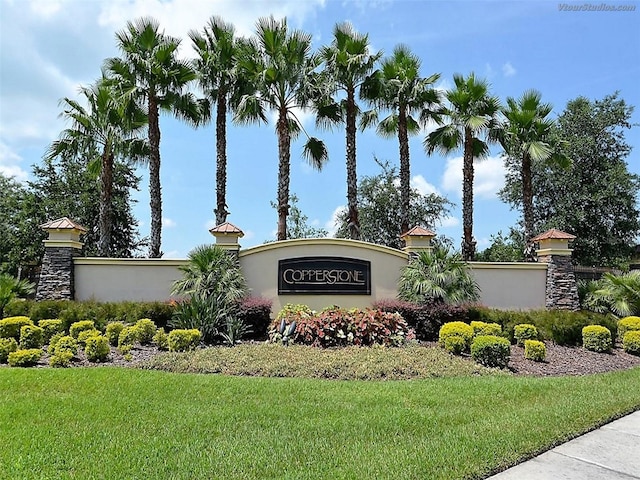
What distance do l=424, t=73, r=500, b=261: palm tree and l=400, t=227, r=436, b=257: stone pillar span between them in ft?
10.7

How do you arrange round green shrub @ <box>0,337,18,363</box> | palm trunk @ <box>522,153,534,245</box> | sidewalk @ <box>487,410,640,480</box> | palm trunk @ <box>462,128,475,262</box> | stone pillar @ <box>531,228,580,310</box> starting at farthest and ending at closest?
palm trunk @ <box>462,128,475,262</box>
palm trunk @ <box>522,153,534,245</box>
stone pillar @ <box>531,228,580,310</box>
round green shrub @ <box>0,337,18,363</box>
sidewalk @ <box>487,410,640,480</box>

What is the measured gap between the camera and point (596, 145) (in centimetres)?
2025

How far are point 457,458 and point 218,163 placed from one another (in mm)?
14354

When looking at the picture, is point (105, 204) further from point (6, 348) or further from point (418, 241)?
point (418, 241)

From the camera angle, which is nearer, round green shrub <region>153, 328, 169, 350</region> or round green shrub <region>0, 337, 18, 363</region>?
round green shrub <region>0, 337, 18, 363</region>

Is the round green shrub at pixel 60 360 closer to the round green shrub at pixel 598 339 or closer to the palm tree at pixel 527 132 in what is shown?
the round green shrub at pixel 598 339

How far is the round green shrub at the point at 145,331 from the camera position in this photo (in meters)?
9.44

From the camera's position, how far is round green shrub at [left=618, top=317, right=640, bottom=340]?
10.6m

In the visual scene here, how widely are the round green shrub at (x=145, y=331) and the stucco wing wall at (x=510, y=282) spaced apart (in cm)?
888

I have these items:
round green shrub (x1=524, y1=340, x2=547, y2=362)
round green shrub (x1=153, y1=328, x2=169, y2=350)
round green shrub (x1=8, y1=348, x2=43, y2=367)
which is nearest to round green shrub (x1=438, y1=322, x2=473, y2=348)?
round green shrub (x1=524, y1=340, x2=547, y2=362)

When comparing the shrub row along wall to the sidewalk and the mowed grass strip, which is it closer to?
the mowed grass strip

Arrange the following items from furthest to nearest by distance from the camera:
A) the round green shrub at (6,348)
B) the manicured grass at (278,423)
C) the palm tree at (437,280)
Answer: the palm tree at (437,280)
the round green shrub at (6,348)
the manicured grass at (278,423)

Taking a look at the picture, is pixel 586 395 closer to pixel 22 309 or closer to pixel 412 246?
pixel 412 246

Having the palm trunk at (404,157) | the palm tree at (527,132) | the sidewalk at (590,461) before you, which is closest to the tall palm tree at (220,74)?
the palm trunk at (404,157)
